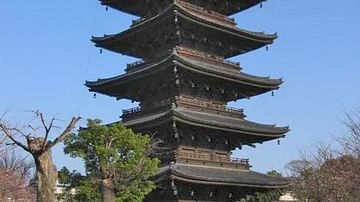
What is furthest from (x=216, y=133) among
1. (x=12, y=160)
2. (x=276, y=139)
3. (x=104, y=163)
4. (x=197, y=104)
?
(x=12, y=160)

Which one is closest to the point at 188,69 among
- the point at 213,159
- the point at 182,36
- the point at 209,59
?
the point at 182,36

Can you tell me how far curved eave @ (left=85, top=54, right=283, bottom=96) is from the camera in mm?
28759

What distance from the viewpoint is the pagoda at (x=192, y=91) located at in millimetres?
27969

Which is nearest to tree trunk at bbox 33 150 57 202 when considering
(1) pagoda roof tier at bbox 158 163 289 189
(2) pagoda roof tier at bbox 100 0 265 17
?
(1) pagoda roof tier at bbox 158 163 289 189

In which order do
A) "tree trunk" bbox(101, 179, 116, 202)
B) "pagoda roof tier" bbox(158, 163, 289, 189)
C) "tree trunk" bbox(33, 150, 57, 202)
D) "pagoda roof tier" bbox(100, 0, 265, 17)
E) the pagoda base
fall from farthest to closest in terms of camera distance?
"pagoda roof tier" bbox(100, 0, 265, 17) → the pagoda base → "pagoda roof tier" bbox(158, 163, 289, 189) → "tree trunk" bbox(101, 179, 116, 202) → "tree trunk" bbox(33, 150, 57, 202)

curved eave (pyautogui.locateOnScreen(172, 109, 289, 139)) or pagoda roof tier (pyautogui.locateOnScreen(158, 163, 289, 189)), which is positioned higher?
curved eave (pyautogui.locateOnScreen(172, 109, 289, 139))

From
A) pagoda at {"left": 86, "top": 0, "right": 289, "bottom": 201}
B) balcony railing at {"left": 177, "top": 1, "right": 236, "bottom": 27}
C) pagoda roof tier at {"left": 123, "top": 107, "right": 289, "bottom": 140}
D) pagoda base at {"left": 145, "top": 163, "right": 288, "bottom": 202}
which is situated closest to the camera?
pagoda base at {"left": 145, "top": 163, "right": 288, "bottom": 202}

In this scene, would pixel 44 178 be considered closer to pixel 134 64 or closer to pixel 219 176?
pixel 219 176

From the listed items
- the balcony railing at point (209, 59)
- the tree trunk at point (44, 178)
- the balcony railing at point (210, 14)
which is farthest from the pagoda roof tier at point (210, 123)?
the tree trunk at point (44, 178)

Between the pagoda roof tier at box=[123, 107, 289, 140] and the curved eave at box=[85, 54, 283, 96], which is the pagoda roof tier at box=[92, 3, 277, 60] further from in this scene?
the pagoda roof tier at box=[123, 107, 289, 140]

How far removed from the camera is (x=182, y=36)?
31219 millimetres

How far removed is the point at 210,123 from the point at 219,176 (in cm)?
301

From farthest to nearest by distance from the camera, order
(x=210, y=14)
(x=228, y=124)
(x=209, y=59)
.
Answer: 1. (x=210, y=14)
2. (x=209, y=59)
3. (x=228, y=124)

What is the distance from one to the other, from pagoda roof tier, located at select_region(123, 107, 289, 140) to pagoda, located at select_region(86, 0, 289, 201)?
2.5 inches
